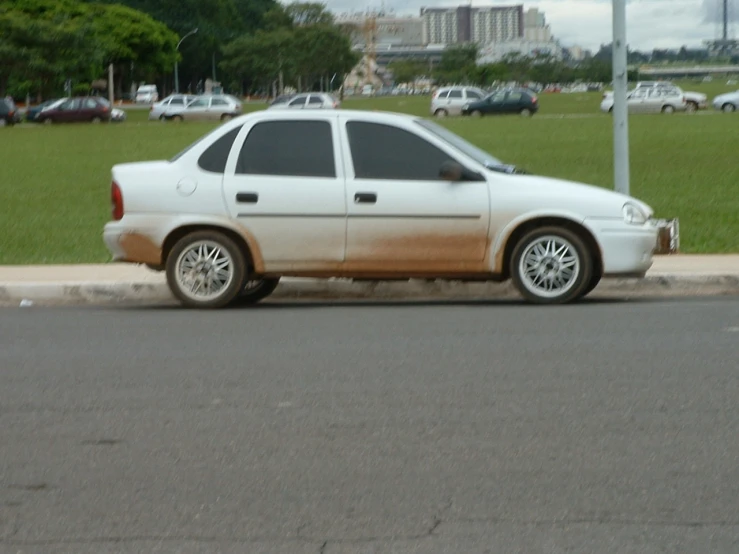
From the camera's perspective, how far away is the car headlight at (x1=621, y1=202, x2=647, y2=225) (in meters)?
11.3

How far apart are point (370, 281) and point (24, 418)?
5649 millimetres

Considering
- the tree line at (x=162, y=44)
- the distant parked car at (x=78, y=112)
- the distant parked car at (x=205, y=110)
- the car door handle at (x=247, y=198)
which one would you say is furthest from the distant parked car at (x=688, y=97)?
the car door handle at (x=247, y=198)

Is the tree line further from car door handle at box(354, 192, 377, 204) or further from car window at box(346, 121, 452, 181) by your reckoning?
car door handle at box(354, 192, 377, 204)

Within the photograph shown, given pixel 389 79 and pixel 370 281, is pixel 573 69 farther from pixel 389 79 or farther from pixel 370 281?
pixel 370 281

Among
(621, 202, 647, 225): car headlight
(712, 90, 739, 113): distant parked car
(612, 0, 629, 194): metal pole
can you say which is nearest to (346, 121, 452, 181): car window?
(621, 202, 647, 225): car headlight

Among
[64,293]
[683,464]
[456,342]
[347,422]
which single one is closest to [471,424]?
[347,422]

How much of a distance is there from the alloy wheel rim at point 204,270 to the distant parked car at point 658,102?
171 feet

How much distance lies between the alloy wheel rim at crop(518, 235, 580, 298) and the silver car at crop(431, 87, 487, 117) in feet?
177

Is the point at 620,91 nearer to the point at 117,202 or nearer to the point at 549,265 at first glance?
the point at 549,265

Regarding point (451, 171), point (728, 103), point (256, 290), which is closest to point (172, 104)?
point (728, 103)

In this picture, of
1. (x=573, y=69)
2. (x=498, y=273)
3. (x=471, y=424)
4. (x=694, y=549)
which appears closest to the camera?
(x=694, y=549)

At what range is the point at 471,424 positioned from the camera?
22.1 feet

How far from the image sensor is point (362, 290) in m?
12.7

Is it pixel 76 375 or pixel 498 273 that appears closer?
pixel 76 375
